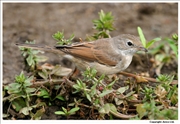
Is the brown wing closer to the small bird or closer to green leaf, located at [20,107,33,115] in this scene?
the small bird

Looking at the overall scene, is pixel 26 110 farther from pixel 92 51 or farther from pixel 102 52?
pixel 102 52

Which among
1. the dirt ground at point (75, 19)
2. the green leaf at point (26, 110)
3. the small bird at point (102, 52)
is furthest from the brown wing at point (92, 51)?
the dirt ground at point (75, 19)

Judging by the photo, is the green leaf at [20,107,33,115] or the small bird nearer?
the green leaf at [20,107,33,115]

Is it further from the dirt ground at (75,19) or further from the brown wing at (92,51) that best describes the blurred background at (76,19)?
the brown wing at (92,51)

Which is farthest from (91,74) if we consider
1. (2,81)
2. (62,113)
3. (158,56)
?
(158,56)

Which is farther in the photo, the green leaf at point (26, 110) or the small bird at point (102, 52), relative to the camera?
the small bird at point (102, 52)

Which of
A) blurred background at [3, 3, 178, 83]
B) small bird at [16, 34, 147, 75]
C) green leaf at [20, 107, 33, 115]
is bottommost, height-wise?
green leaf at [20, 107, 33, 115]

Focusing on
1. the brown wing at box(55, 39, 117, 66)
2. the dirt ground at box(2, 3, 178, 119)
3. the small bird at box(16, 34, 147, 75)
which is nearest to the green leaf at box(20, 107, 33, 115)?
the small bird at box(16, 34, 147, 75)

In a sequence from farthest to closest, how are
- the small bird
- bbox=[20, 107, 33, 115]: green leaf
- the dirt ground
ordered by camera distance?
1. the dirt ground
2. the small bird
3. bbox=[20, 107, 33, 115]: green leaf
